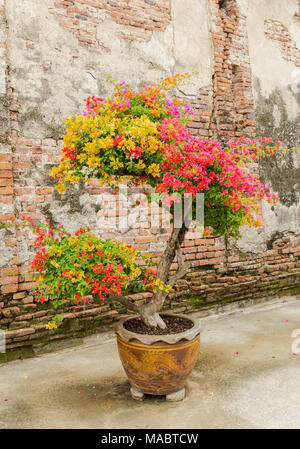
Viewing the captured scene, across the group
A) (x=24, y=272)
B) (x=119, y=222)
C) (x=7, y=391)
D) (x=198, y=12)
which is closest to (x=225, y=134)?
(x=198, y=12)

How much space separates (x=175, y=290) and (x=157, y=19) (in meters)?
3.12

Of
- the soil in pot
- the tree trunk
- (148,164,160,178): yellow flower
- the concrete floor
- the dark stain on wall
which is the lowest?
the concrete floor

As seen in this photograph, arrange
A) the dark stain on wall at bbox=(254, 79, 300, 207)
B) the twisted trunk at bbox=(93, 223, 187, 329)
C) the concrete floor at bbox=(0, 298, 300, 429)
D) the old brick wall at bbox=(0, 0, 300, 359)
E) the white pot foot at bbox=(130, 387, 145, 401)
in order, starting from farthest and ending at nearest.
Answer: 1. the dark stain on wall at bbox=(254, 79, 300, 207)
2. the old brick wall at bbox=(0, 0, 300, 359)
3. the twisted trunk at bbox=(93, 223, 187, 329)
4. the white pot foot at bbox=(130, 387, 145, 401)
5. the concrete floor at bbox=(0, 298, 300, 429)

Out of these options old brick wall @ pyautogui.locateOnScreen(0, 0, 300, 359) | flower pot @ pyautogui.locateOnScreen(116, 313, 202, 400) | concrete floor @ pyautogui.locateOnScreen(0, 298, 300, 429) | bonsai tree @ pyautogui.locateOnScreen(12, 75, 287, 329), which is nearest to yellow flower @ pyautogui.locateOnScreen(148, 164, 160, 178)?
bonsai tree @ pyautogui.locateOnScreen(12, 75, 287, 329)

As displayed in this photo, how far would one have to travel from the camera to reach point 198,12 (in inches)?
186

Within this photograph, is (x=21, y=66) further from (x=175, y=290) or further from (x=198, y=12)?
(x=175, y=290)

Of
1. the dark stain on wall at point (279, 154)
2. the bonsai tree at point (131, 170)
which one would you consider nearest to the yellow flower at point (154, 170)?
the bonsai tree at point (131, 170)

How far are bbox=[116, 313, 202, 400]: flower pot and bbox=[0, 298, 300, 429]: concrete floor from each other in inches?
4.2

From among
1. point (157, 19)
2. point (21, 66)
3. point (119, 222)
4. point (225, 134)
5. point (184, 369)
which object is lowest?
point (184, 369)

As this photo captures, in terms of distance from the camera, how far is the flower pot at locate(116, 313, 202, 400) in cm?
257

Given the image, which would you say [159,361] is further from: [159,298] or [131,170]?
[131,170]

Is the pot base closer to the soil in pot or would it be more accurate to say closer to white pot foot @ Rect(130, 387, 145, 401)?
white pot foot @ Rect(130, 387, 145, 401)

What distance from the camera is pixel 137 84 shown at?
420 centimetres

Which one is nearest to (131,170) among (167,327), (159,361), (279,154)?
(167,327)
